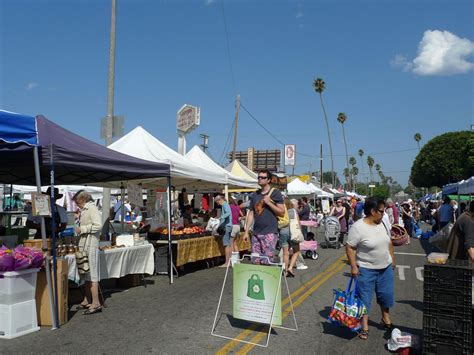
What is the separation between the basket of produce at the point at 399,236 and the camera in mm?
6910

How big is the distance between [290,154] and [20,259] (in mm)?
39034

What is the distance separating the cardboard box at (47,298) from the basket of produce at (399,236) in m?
4.86

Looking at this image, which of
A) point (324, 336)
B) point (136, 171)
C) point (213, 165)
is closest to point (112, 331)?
point (324, 336)

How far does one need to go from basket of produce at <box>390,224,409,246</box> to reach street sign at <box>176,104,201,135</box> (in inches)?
518

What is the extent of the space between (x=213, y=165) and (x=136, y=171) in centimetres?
737

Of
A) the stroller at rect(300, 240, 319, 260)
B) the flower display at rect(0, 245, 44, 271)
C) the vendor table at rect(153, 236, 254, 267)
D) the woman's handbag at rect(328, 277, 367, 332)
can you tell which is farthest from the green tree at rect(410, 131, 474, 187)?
the flower display at rect(0, 245, 44, 271)

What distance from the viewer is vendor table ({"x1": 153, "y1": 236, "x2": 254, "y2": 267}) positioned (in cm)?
968

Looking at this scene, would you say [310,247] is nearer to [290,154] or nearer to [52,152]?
[52,152]

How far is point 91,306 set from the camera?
257 inches

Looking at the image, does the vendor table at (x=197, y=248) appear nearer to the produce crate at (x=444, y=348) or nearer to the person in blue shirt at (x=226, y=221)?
the person in blue shirt at (x=226, y=221)

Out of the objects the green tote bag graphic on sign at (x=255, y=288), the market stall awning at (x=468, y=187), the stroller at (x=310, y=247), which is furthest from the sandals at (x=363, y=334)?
the market stall awning at (x=468, y=187)

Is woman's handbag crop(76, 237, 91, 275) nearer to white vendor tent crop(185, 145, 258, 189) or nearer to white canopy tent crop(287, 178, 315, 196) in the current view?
white vendor tent crop(185, 145, 258, 189)

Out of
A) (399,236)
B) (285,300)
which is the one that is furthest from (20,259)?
(399,236)

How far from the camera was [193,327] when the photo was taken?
18.6 ft
